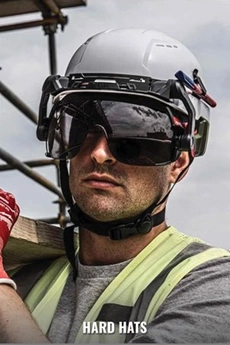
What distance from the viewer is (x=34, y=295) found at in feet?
6.22

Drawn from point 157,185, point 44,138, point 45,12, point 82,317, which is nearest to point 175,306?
point 82,317

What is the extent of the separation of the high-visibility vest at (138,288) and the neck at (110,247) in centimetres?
4

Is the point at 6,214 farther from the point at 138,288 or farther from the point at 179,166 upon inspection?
the point at 179,166

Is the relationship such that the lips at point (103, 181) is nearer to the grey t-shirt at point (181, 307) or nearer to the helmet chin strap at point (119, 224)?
the helmet chin strap at point (119, 224)

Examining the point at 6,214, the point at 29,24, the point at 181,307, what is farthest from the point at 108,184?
the point at 29,24

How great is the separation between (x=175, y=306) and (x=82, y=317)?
27 cm

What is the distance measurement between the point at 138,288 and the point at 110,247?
240 mm

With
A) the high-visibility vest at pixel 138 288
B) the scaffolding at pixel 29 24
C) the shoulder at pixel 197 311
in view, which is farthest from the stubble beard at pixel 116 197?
the scaffolding at pixel 29 24

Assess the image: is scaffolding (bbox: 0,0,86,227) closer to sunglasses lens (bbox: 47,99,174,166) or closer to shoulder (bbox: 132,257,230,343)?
sunglasses lens (bbox: 47,99,174,166)

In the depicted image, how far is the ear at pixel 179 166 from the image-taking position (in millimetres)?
1960

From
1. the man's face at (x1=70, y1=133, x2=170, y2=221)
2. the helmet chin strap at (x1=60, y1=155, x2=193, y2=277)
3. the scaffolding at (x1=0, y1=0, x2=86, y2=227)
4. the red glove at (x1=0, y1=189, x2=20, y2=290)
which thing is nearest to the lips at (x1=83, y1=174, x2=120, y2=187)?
the man's face at (x1=70, y1=133, x2=170, y2=221)

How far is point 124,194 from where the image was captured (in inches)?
70.7

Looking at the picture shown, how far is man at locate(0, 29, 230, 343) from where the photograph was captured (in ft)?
5.35

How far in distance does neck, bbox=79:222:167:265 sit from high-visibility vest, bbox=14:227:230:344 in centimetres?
4
